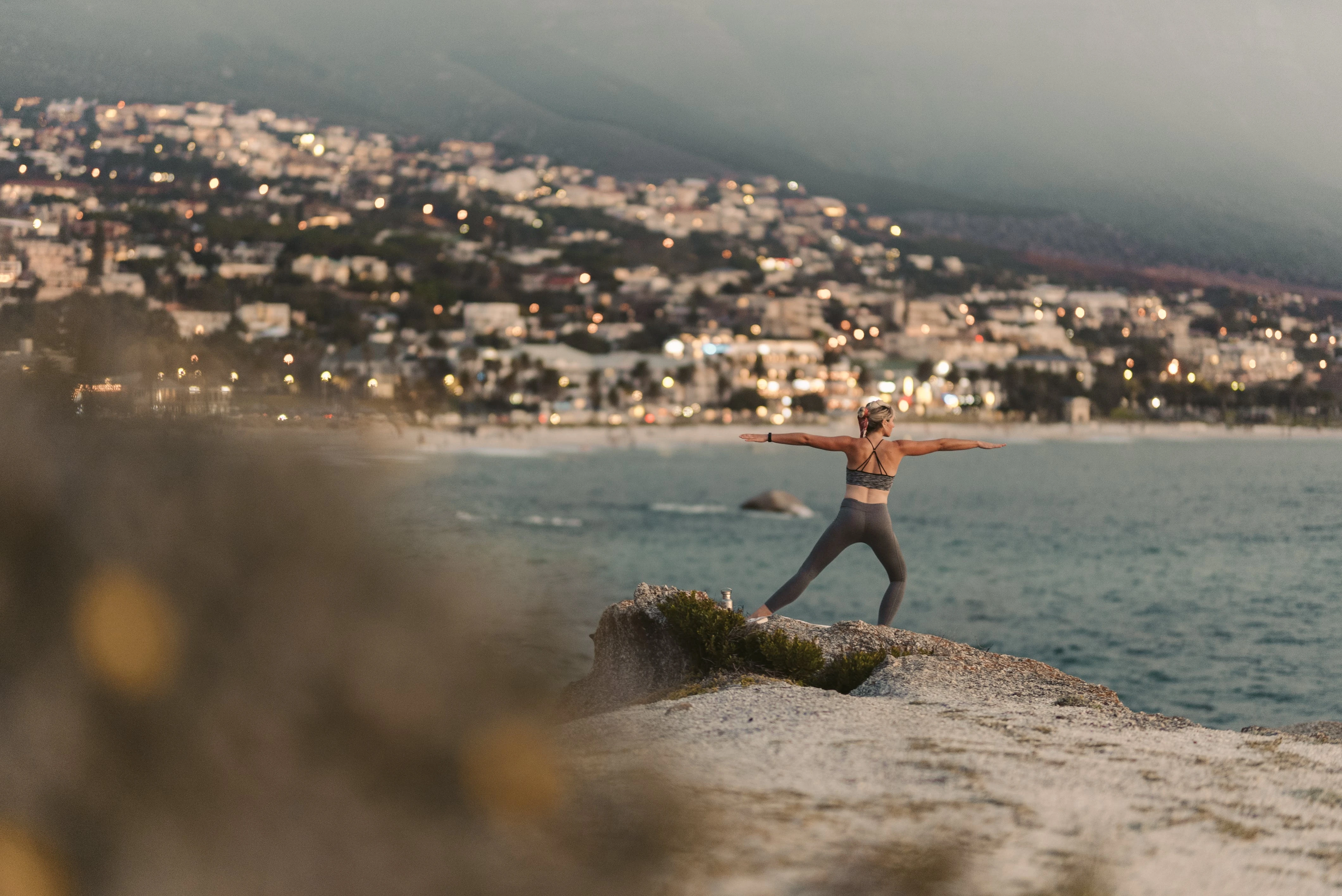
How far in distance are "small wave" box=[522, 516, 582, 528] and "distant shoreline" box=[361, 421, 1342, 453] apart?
123 feet

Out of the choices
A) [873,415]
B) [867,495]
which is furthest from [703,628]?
[873,415]

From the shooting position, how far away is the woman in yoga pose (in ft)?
26.4

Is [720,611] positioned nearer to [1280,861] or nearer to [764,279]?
[1280,861]

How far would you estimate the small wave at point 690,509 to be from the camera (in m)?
54.5

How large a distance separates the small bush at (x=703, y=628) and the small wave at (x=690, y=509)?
45337 millimetres

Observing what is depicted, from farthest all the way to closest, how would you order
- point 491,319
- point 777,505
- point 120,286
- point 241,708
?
point 491,319 → point 777,505 → point 120,286 → point 241,708

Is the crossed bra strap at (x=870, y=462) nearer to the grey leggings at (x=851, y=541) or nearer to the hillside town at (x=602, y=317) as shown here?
the grey leggings at (x=851, y=541)

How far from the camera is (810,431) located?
4887 inches

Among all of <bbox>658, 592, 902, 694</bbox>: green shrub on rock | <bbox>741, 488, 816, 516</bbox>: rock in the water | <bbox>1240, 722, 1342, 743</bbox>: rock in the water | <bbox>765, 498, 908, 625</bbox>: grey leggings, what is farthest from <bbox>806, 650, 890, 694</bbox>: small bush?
<bbox>741, 488, 816, 516</bbox>: rock in the water

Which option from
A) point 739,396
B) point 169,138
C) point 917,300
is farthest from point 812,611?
point 169,138

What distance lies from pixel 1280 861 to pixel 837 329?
533 feet

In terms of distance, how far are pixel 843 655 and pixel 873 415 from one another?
5.09 ft

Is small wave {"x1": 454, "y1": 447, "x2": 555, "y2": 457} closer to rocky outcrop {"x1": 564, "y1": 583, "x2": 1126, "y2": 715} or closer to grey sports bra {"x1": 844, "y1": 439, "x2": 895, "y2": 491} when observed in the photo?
rocky outcrop {"x1": 564, "y1": 583, "x2": 1126, "y2": 715}

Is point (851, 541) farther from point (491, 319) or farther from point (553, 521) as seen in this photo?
point (491, 319)
